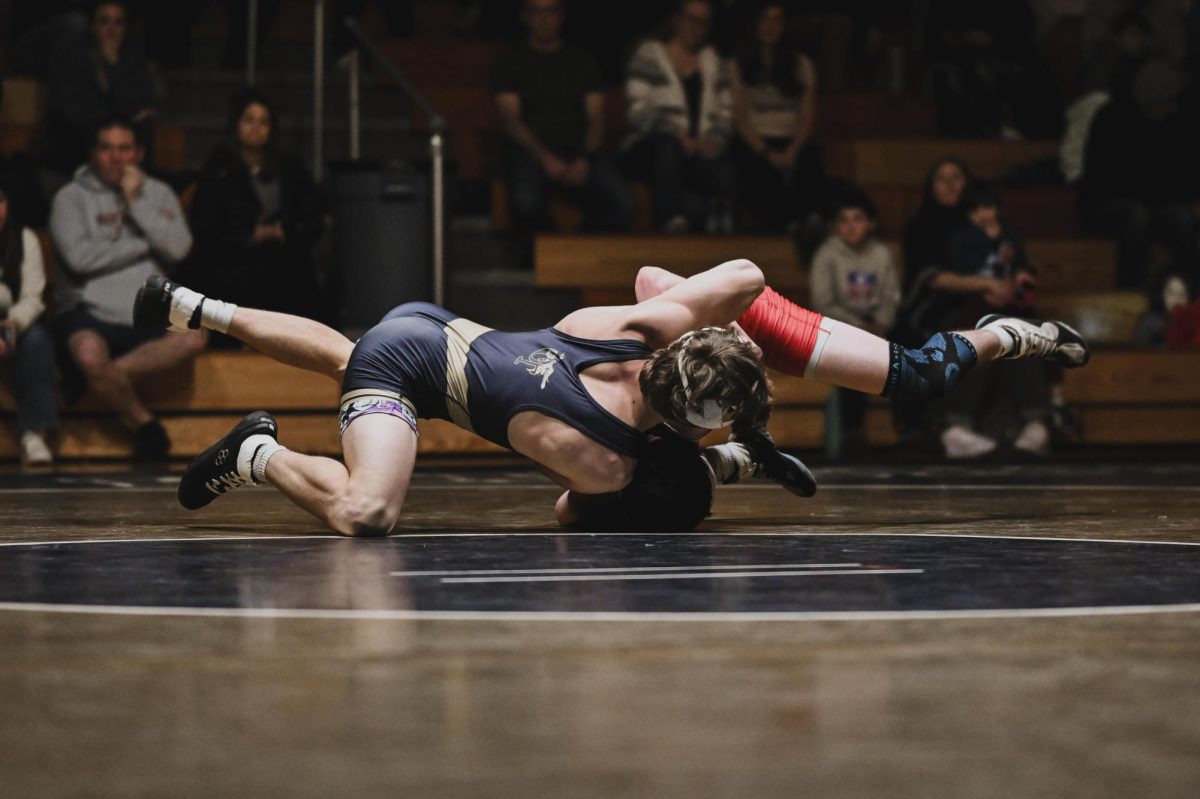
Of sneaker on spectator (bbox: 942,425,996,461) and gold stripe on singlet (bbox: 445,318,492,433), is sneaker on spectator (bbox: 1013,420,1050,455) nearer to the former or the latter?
sneaker on spectator (bbox: 942,425,996,461)

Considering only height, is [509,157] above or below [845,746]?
above

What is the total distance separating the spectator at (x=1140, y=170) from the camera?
28.8 feet

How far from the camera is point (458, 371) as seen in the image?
4.11m

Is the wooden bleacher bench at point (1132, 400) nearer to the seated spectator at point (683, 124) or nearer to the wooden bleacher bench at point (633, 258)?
the wooden bleacher bench at point (633, 258)

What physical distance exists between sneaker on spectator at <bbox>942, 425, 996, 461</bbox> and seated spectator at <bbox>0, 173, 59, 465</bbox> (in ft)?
11.3

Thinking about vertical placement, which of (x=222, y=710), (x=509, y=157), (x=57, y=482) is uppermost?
(x=509, y=157)

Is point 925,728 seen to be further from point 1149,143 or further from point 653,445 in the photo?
point 1149,143

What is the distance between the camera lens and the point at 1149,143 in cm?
883

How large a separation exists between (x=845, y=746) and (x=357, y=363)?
2.35m

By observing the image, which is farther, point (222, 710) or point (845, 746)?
point (222, 710)

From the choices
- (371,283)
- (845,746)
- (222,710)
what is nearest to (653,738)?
(845,746)

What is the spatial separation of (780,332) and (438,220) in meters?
3.58

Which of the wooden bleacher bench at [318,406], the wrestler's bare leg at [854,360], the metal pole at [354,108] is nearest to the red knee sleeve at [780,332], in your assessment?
the wrestler's bare leg at [854,360]

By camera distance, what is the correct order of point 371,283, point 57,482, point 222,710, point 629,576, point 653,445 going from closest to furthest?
point 222,710
point 629,576
point 653,445
point 57,482
point 371,283
